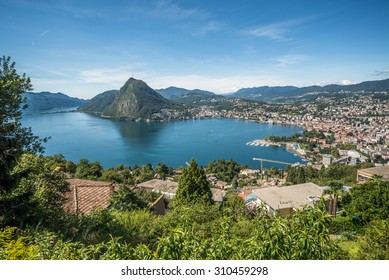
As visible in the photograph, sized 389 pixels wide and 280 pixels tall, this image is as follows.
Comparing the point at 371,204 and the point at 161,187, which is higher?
the point at 371,204

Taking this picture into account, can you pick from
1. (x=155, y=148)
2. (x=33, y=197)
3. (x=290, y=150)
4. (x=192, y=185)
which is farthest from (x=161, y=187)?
(x=290, y=150)

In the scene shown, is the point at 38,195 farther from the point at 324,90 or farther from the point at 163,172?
the point at 324,90

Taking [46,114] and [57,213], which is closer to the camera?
[57,213]

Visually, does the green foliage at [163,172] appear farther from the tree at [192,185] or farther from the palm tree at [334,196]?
the palm tree at [334,196]

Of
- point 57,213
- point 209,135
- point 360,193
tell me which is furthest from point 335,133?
point 57,213

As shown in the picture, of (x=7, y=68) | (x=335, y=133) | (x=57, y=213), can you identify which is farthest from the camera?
(x=335, y=133)

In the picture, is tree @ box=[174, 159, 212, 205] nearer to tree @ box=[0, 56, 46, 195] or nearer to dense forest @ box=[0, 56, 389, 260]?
dense forest @ box=[0, 56, 389, 260]
